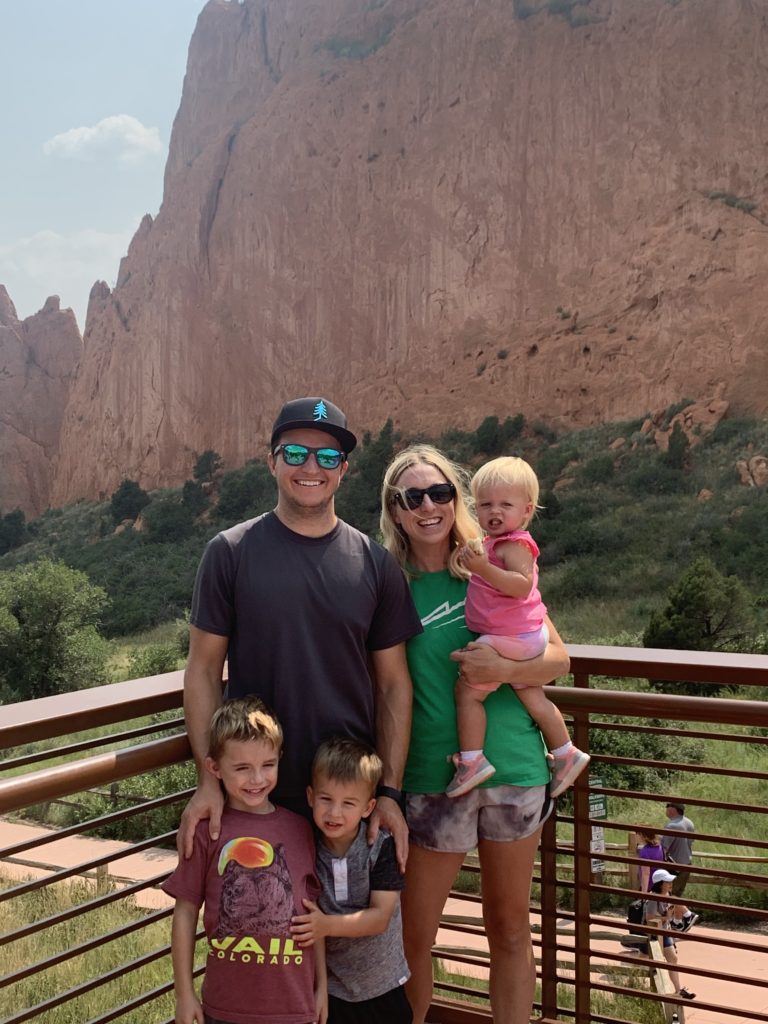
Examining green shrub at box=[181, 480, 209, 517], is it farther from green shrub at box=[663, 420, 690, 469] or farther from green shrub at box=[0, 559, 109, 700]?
green shrub at box=[663, 420, 690, 469]

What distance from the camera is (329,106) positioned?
1641 inches

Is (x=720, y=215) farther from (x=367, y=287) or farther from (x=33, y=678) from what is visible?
(x=33, y=678)

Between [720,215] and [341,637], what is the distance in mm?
32123

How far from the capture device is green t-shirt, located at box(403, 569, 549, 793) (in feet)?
6.71

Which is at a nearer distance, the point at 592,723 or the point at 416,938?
the point at 416,938

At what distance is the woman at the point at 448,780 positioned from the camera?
6.66ft

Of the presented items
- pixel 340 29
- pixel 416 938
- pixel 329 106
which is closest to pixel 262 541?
pixel 416 938

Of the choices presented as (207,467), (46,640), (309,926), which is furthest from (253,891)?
(207,467)

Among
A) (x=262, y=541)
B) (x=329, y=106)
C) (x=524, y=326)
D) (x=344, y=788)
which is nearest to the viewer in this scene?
(x=344, y=788)

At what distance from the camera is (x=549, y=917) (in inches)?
89.8

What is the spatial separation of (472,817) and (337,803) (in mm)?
380

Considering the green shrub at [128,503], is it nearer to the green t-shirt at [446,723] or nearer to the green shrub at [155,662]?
the green shrub at [155,662]

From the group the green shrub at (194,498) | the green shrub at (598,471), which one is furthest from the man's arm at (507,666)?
the green shrub at (194,498)

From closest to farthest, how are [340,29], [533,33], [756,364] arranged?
[756,364]
[533,33]
[340,29]
